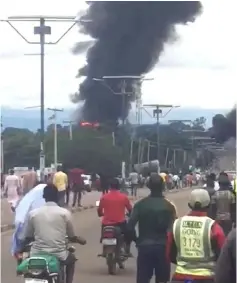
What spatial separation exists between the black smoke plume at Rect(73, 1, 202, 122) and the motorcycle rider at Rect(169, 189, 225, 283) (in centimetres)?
5567

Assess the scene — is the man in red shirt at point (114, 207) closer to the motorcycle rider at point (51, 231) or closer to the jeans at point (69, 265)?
the jeans at point (69, 265)

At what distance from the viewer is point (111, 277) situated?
539 inches

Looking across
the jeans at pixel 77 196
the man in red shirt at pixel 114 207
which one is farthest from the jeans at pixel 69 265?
the jeans at pixel 77 196

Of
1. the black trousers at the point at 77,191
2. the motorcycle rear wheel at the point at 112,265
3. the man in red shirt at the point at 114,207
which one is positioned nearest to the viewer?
the man in red shirt at the point at 114,207

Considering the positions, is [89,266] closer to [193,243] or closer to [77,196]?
[193,243]

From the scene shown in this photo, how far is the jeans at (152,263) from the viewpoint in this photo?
370 inches

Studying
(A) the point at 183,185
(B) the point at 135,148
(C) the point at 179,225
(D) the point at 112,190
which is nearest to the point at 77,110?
(A) the point at 183,185

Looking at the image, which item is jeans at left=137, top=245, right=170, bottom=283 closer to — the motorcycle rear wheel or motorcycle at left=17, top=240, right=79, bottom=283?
motorcycle at left=17, top=240, right=79, bottom=283

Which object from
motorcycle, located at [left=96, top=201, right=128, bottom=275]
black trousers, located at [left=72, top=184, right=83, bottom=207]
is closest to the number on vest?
motorcycle, located at [left=96, top=201, right=128, bottom=275]

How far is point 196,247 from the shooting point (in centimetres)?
730

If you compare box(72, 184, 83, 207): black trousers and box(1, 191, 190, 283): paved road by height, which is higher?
box(72, 184, 83, 207): black trousers

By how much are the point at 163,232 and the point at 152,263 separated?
338 mm

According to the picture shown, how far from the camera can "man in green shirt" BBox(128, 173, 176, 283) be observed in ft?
30.9

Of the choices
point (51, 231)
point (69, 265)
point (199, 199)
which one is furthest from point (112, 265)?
point (199, 199)
